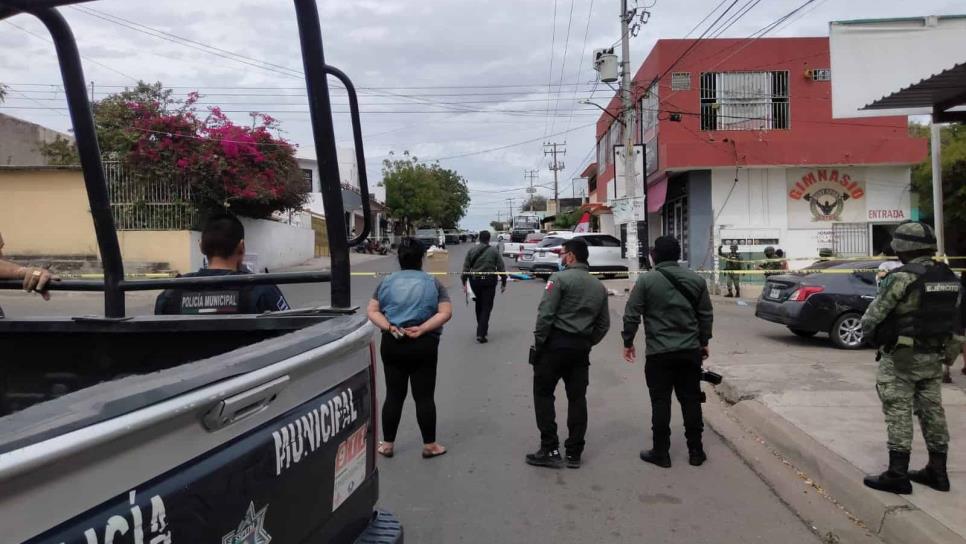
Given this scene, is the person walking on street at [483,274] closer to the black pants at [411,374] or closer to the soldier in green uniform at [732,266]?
the black pants at [411,374]

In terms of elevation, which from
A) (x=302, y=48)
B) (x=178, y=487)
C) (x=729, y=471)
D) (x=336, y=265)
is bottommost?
(x=729, y=471)

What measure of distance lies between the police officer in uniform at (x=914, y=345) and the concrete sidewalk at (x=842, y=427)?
207 mm

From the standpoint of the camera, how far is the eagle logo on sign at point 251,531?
1.71 m

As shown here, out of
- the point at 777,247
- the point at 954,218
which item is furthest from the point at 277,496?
the point at 954,218

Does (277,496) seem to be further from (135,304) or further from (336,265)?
Answer: (135,304)

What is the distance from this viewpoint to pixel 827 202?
2358cm

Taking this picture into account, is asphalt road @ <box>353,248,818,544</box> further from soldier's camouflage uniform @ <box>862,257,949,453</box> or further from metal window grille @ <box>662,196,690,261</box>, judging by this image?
metal window grille @ <box>662,196,690,261</box>

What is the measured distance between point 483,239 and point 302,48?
8.64 metres

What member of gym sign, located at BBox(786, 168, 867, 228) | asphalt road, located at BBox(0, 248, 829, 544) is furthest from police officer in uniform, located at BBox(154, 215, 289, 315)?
gym sign, located at BBox(786, 168, 867, 228)

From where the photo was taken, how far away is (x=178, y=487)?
153cm

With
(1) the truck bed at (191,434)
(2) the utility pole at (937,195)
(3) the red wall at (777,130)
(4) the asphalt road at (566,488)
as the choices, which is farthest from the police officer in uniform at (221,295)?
(3) the red wall at (777,130)

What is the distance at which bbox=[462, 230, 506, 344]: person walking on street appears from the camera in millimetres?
11039

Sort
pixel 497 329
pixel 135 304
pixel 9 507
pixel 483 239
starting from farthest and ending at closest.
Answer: pixel 135 304
pixel 497 329
pixel 483 239
pixel 9 507

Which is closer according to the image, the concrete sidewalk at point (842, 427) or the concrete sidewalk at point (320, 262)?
the concrete sidewalk at point (842, 427)
